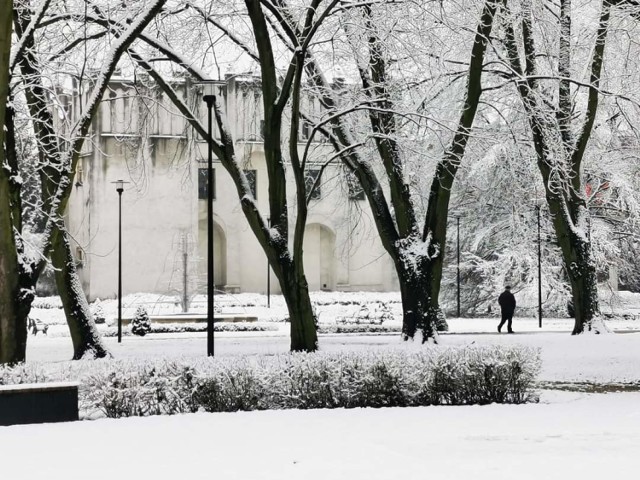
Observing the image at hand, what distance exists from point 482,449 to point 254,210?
29.5ft

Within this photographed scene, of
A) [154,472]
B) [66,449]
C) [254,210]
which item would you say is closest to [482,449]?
[154,472]

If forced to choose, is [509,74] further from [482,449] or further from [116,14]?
[482,449]

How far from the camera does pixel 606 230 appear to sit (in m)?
38.8

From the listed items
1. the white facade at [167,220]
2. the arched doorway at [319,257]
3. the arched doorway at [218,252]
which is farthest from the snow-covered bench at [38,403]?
the arched doorway at [319,257]

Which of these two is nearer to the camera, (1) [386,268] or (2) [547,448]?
(2) [547,448]

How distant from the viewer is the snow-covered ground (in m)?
8.92

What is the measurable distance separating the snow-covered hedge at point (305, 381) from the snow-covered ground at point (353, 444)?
446 mm

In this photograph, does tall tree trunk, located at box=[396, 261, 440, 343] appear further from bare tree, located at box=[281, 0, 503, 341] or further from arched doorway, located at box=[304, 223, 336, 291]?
arched doorway, located at box=[304, 223, 336, 291]

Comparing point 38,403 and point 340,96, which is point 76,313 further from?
point 38,403

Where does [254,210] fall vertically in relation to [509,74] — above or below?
below

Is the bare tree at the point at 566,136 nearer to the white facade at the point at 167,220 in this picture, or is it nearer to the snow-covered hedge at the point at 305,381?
the snow-covered hedge at the point at 305,381

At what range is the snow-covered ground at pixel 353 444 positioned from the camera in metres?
8.92

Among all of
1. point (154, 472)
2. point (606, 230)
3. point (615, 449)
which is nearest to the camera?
point (154, 472)

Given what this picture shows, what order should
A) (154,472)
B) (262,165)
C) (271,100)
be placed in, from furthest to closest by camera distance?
1. (262,165)
2. (271,100)
3. (154,472)
